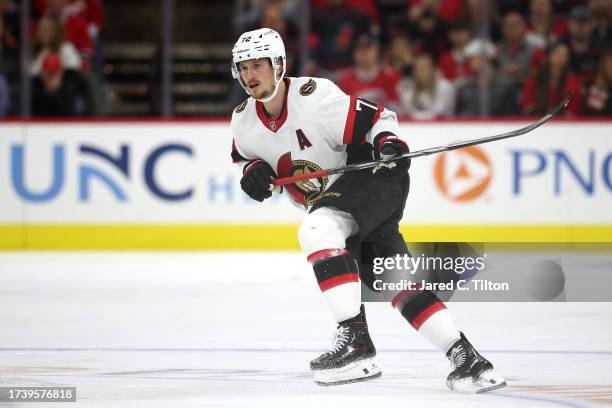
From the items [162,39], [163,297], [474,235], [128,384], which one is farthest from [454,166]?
[128,384]

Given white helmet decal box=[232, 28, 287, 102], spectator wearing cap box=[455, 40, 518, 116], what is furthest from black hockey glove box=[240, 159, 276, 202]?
spectator wearing cap box=[455, 40, 518, 116]

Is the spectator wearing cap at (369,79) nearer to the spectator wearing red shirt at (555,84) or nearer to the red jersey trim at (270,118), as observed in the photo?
the spectator wearing red shirt at (555,84)

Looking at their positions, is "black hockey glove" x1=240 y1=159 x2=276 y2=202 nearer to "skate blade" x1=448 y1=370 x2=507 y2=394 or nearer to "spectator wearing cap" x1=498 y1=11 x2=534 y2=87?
"skate blade" x1=448 y1=370 x2=507 y2=394

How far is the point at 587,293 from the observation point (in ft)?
21.3

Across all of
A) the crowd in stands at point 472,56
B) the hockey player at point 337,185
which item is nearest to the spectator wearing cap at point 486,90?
the crowd in stands at point 472,56

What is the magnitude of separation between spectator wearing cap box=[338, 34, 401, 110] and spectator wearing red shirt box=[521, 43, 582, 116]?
0.97m

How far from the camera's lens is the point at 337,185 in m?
4.39

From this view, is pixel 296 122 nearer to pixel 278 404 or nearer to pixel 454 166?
pixel 278 404

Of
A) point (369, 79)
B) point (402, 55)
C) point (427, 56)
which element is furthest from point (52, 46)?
point (427, 56)

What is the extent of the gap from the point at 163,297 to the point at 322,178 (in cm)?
243

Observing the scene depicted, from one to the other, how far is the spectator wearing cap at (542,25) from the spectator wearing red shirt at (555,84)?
190 millimetres

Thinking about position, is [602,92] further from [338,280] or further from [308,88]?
[338,280]

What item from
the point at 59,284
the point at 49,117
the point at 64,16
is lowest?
the point at 59,284

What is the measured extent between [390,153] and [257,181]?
464mm
